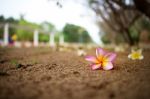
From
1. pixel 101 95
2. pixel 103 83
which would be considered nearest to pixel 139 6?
pixel 103 83

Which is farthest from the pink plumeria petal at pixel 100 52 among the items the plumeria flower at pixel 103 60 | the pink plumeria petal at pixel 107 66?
the pink plumeria petal at pixel 107 66

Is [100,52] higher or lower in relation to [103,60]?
higher

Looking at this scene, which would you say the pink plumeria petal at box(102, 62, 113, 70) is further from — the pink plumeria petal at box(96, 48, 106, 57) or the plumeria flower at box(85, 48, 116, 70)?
the pink plumeria petal at box(96, 48, 106, 57)

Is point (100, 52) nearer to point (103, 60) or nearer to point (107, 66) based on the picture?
point (103, 60)

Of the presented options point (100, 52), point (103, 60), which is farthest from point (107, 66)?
point (100, 52)

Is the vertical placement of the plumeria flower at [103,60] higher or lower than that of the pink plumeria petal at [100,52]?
lower

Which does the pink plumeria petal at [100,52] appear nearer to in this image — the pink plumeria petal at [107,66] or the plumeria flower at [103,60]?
the plumeria flower at [103,60]

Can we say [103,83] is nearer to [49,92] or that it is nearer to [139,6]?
[49,92]

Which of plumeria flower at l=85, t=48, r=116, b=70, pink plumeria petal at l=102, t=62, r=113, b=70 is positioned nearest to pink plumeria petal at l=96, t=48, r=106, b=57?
plumeria flower at l=85, t=48, r=116, b=70

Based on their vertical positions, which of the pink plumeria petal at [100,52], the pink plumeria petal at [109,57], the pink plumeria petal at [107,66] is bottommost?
the pink plumeria petal at [107,66]

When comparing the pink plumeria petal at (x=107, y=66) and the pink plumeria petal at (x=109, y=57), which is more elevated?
the pink plumeria petal at (x=109, y=57)

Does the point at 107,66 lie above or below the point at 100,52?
below
